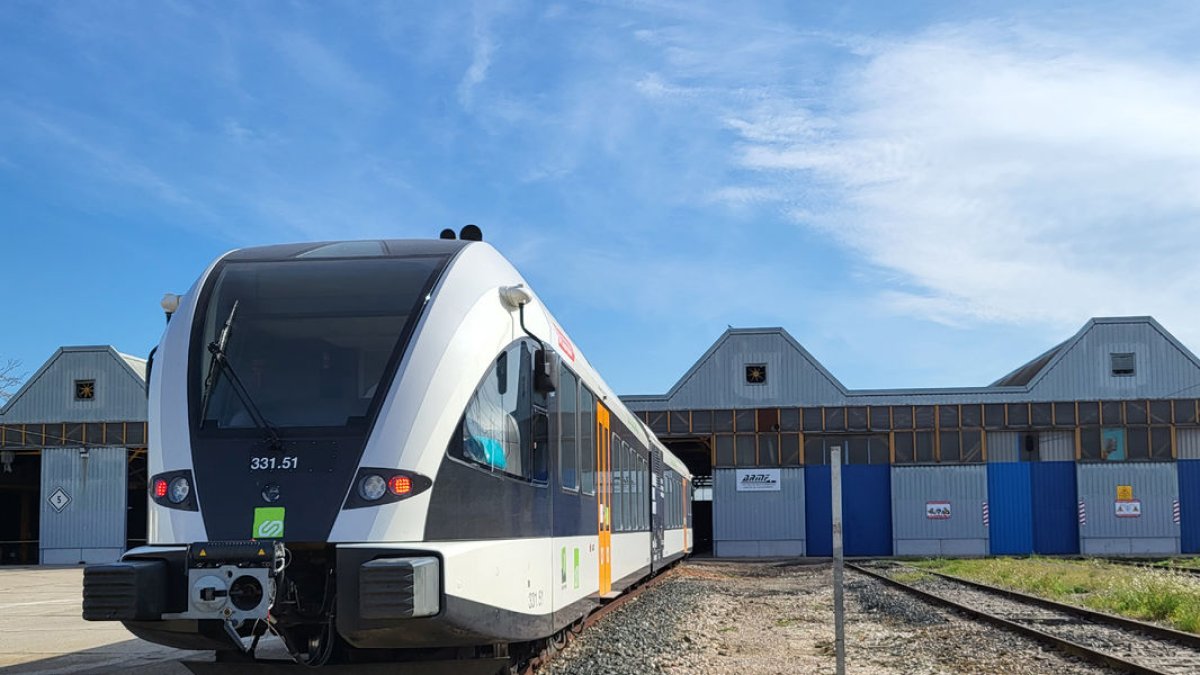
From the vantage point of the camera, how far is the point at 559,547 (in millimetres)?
9383

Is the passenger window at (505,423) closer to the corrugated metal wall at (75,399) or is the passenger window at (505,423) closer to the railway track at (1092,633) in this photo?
the railway track at (1092,633)

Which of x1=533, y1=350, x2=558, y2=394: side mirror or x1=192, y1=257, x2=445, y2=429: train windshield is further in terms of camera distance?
x1=533, y1=350, x2=558, y2=394: side mirror

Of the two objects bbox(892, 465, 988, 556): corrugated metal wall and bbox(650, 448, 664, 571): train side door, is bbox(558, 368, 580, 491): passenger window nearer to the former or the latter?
bbox(650, 448, 664, 571): train side door

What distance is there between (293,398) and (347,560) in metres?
1.23

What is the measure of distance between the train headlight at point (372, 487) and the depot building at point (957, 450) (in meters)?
37.8

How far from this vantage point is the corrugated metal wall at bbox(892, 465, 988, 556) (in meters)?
42.4

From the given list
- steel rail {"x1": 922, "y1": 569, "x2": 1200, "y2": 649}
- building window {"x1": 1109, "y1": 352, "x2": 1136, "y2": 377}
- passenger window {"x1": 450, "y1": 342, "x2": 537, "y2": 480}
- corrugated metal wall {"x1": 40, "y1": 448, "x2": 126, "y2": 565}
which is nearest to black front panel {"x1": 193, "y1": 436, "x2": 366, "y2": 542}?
passenger window {"x1": 450, "y1": 342, "x2": 537, "y2": 480}

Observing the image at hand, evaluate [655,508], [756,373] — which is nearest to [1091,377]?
[756,373]

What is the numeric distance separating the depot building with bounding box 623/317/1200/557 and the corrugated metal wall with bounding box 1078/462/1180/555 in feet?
0.17

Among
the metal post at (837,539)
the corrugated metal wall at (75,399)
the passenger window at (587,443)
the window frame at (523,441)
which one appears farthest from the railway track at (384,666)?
the corrugated metal wall at (75,399)

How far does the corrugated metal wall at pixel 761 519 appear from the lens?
4347 centimetres

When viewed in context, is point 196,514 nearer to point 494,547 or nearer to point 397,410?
point 397,410

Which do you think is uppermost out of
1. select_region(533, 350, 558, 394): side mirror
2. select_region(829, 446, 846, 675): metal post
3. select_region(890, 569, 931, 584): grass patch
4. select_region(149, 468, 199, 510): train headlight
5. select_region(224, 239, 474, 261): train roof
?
select_region(224, 239, 474, 261): train roof

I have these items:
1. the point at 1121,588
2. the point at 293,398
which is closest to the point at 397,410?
the point at 293,398
